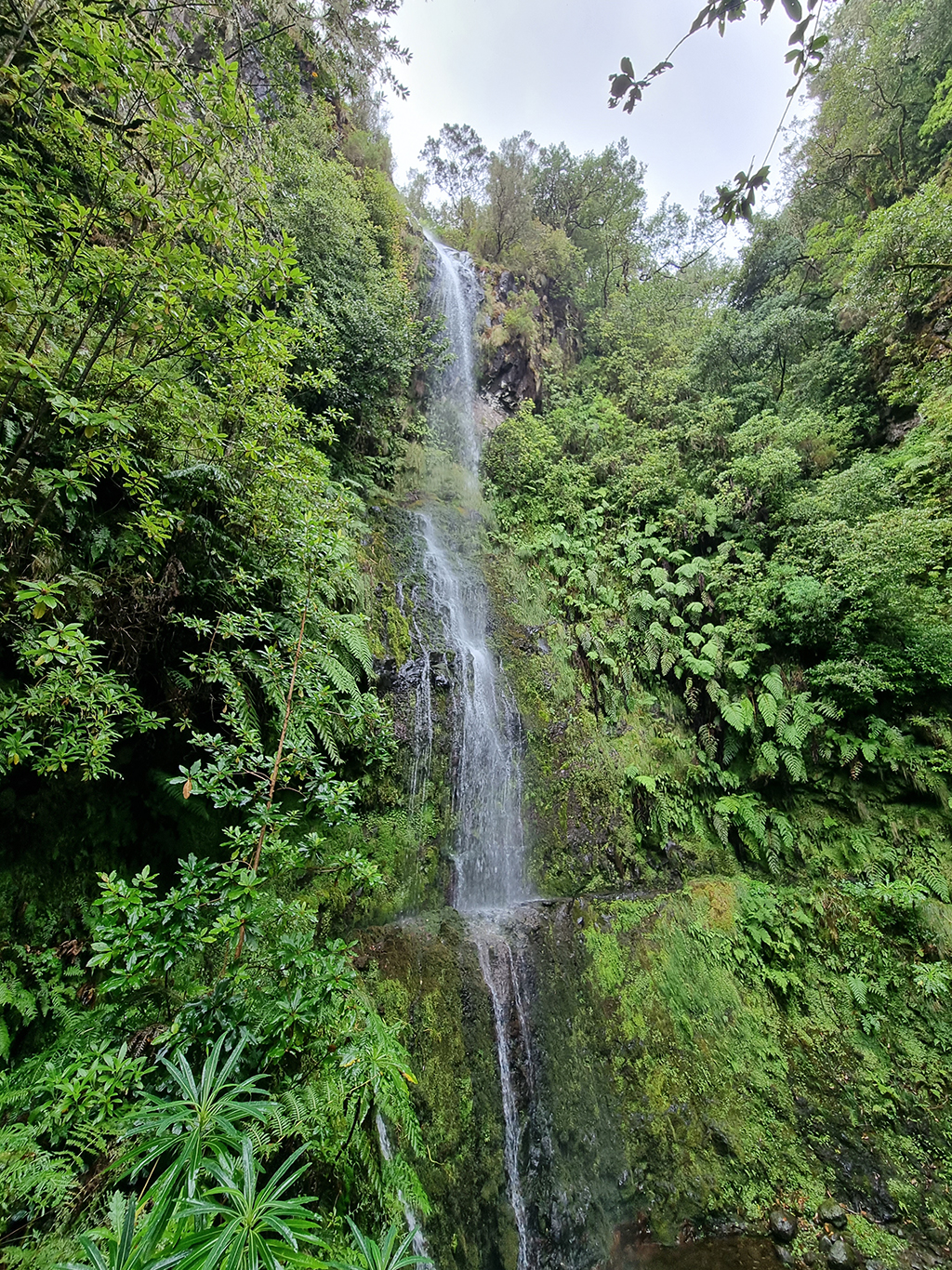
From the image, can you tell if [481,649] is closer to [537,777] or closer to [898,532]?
[537,777]

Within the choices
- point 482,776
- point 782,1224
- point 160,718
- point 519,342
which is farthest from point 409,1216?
point 519,342

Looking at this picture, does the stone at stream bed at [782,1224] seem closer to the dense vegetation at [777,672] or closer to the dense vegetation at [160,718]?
the dense vegetation at [777,672]

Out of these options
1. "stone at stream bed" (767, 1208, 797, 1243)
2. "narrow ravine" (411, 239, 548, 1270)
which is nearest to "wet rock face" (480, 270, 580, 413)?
"narrow ravine" (411, 239, 548, 1270)

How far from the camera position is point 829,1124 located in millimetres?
4484

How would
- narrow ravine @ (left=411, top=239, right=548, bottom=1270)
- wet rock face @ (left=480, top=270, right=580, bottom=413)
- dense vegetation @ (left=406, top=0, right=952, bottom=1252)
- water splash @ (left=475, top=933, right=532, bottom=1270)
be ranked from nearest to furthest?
water splash @ (left=475, top=933, right=532, bottom=1270)
narrow ravine @ (left=411, top=239, right=548, bottom=1270)
dense vegetation @ (left=406, top=0, right=952, bottom=1252)
wet rock face @ (left=480, top=270, right=580, bottom=413)

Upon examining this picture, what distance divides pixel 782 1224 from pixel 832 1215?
1.47 ft

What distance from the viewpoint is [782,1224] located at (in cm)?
405

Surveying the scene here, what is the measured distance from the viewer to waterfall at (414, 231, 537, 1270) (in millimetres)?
4387

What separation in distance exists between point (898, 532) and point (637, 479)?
4449 mm

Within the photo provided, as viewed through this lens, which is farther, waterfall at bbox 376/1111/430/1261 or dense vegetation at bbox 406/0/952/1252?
dense vegetation at bbox 406/0/952/1252

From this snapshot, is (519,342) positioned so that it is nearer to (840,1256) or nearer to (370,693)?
(370,693)

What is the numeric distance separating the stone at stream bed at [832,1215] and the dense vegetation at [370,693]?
10cm

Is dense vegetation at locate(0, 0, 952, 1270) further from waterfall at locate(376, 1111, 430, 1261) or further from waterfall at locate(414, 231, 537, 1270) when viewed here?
waterfall at locate(414, 231, 537, 1270)

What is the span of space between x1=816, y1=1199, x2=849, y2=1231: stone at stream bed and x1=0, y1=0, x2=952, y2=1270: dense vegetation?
0.10 metres
